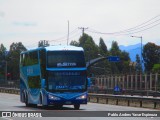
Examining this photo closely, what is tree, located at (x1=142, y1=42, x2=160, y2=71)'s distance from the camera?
14450cm

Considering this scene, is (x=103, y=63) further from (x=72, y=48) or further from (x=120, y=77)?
(x=72, y=48)

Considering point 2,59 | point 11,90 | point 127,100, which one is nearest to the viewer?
point 127,100

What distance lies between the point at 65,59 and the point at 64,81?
129 centimetres

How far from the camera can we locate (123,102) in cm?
4378

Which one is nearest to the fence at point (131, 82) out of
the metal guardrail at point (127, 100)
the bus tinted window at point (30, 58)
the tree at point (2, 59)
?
the metal guardrail at point (127, 100)

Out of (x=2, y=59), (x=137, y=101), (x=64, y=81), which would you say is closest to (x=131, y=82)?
(x=137, y=101)

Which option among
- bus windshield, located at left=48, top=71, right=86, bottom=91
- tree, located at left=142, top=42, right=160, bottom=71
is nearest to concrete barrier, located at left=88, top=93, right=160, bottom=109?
bus windshield, located at left=48, top=71, right=86, bottom=91

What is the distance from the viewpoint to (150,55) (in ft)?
479

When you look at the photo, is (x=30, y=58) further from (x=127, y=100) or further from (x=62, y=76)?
(x=127, y=100)

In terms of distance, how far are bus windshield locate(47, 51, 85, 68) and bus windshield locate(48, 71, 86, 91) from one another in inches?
18.5

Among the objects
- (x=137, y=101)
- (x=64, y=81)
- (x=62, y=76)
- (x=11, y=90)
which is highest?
(x=62, y=76)

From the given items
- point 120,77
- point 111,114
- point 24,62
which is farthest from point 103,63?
point 111,114

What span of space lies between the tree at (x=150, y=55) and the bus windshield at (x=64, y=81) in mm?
116761

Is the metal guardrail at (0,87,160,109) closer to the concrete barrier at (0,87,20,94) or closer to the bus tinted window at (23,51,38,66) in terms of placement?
the bus tinted window at (23,51,38,66)
